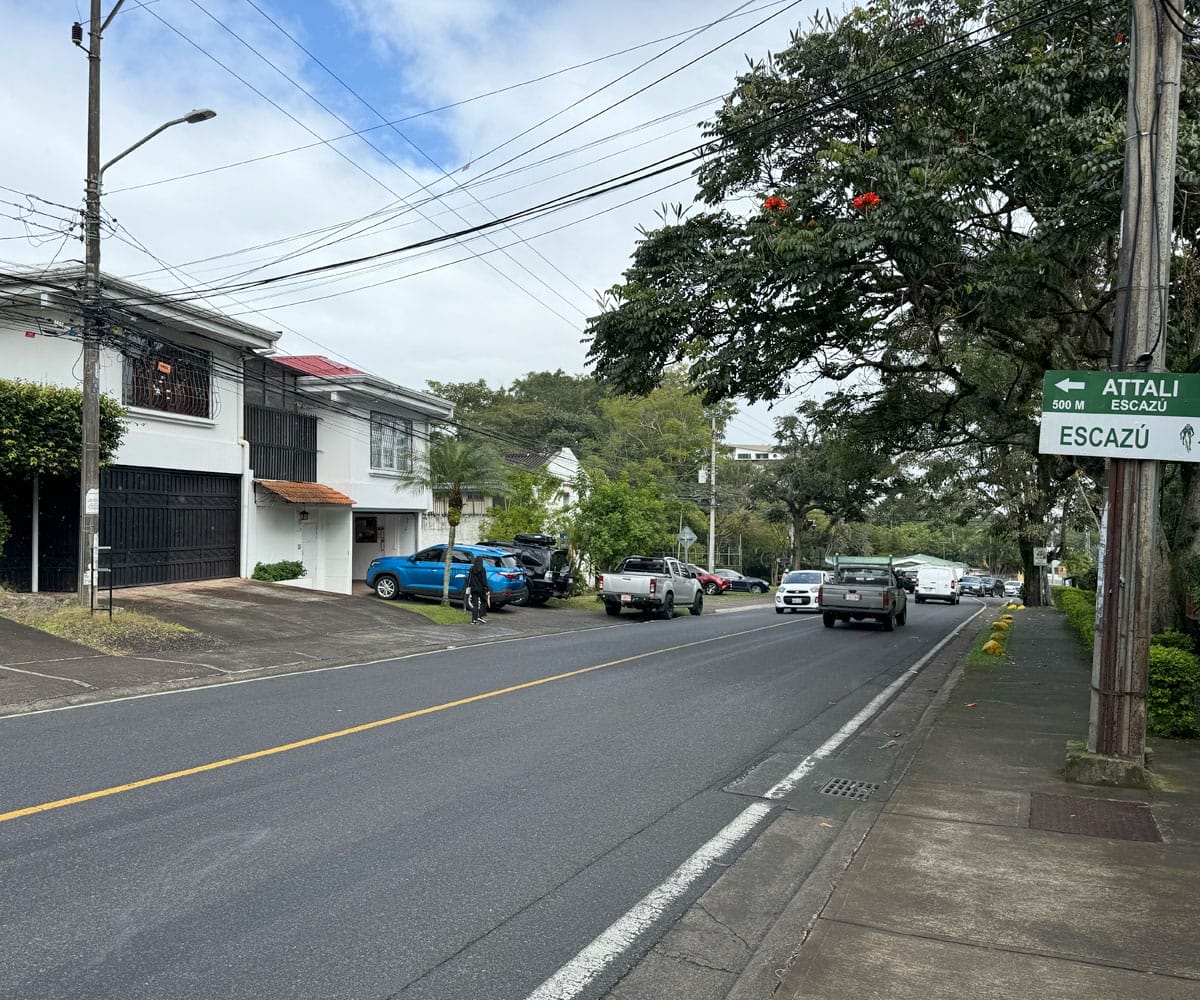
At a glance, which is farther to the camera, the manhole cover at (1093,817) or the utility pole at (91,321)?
the utility pole at (91,321)

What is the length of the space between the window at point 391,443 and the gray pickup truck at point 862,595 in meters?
13.1

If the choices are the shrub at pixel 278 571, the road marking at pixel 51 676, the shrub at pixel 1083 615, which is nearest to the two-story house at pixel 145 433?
the shrub at pixel 278 571

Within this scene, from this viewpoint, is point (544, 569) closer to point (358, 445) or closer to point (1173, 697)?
point (358, 445)

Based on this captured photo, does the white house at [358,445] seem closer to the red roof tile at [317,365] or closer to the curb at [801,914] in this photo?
the red roof tile at [317,365]

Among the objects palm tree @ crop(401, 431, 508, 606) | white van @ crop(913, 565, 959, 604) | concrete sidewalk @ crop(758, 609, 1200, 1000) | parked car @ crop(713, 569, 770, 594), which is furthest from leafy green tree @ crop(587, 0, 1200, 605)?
parked car @ crop(713, 569, 770, 594)

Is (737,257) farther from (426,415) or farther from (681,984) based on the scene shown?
(426,415)

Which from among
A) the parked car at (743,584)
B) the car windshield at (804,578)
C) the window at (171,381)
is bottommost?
the parked car at (743,584)

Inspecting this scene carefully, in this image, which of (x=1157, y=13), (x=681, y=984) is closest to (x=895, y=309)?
(x=1157, y=13)

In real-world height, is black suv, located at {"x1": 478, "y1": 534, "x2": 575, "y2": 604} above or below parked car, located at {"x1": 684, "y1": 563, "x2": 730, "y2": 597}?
above

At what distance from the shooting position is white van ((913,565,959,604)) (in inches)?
1984

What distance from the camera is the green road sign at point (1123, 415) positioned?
7.62 m

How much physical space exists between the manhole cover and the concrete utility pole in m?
0.75

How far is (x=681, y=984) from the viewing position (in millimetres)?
4328

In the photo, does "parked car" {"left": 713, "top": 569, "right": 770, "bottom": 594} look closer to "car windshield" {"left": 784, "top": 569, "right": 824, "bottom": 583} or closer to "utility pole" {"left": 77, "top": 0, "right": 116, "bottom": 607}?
"car windshield" {"left": 784, "top": 569, "right": 824, "bottom": 583}
